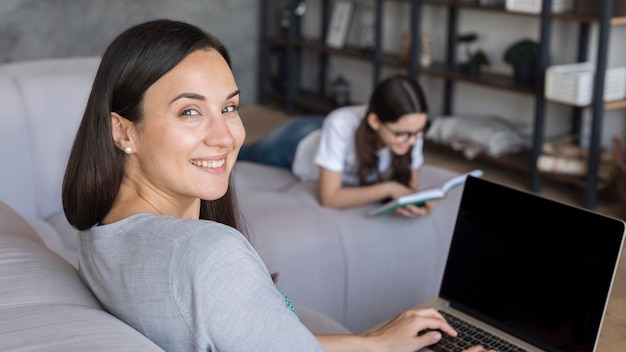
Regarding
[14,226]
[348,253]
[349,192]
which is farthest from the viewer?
[349,192]

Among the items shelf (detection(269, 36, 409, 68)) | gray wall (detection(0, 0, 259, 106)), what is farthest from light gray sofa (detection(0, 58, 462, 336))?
gray wall (detection(0, 0, 259, 106))

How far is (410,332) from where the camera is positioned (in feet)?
5.27

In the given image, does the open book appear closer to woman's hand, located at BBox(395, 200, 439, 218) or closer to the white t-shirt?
woman's hand, located at BBox(395, 200, 439, 218)

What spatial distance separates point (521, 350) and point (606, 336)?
305mm

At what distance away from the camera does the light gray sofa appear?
2709 millimetres

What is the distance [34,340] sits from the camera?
114cm

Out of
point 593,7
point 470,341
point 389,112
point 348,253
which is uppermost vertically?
point 593,7

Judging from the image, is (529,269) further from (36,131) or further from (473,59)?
(473,59)

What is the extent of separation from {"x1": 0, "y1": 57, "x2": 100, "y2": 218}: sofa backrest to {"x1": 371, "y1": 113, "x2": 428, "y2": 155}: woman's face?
3.76 feet

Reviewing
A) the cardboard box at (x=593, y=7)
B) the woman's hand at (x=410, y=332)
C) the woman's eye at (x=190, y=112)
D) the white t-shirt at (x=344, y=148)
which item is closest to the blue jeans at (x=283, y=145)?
the white t-shirt at (x=344, y=148)

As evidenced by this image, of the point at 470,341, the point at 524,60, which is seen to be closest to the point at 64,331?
the point at 470,341

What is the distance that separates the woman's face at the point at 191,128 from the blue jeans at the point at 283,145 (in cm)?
217

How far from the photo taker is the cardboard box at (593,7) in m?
4.00

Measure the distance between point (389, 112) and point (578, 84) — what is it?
1591 mm
